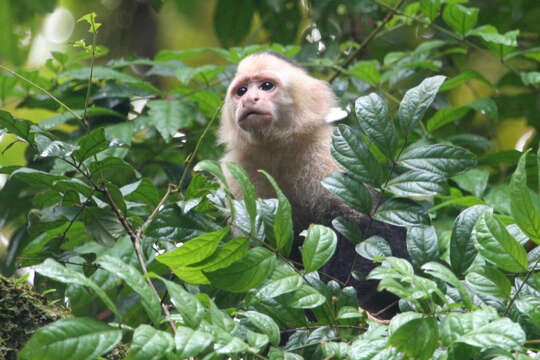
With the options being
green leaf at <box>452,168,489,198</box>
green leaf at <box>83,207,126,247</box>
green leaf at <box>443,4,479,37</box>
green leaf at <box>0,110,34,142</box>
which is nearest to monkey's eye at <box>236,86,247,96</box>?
green leaf at <box>443,4,479,37</box>

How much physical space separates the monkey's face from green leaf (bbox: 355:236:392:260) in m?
1.85

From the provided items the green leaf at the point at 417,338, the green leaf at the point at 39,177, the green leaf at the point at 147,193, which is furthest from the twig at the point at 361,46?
the green leaf at the point at 417,338

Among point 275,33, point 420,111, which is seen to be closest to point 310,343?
point 420,111

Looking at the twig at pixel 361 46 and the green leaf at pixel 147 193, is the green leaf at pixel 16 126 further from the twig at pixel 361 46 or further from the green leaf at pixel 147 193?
the twig at pixel 361 46

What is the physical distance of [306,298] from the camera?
1.58 m

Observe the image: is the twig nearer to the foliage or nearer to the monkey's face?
the monkey's face

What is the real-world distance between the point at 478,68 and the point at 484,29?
2.32 meters

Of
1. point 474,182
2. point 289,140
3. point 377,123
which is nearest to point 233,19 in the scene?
point 289,140

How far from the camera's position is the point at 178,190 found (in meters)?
2.23

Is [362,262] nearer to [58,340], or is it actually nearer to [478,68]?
[58,340]

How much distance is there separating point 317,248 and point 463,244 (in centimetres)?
44

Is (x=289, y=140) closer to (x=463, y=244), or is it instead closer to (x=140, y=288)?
(x=463, y=244)

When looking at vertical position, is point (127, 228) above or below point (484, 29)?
below

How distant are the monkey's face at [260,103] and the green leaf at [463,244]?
81.2 inches
